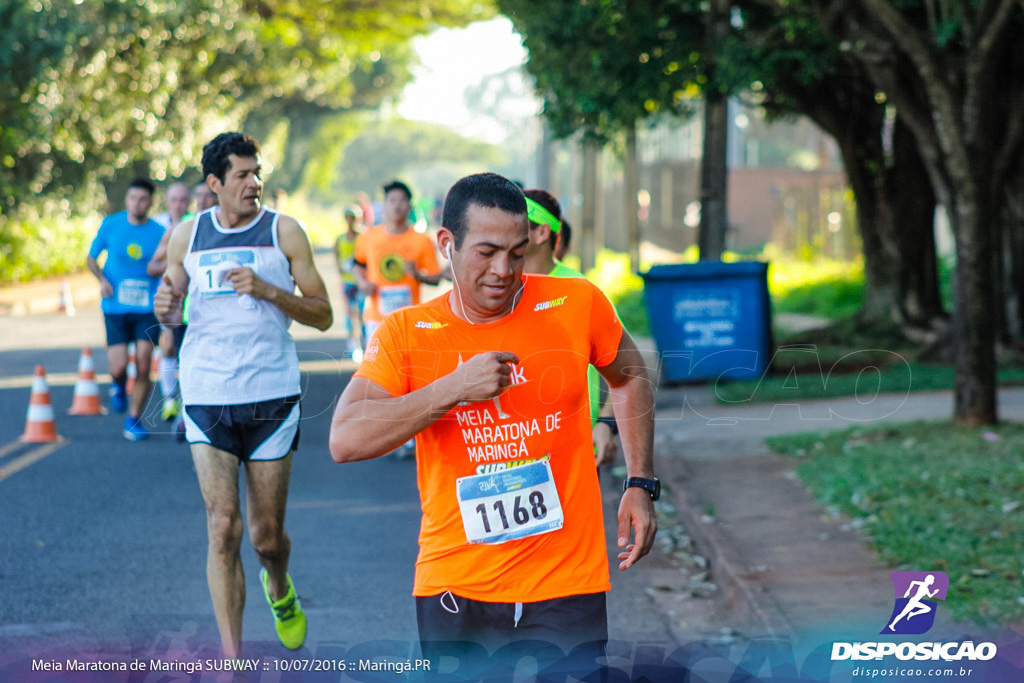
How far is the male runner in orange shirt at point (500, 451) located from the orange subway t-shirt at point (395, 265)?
7039 mm

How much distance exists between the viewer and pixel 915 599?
229 inches

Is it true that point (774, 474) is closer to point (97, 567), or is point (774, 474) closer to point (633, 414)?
point (97, 567)

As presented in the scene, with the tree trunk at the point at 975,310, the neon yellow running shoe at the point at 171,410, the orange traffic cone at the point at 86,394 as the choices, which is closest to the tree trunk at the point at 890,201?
the tree trunk at the point at 975,310

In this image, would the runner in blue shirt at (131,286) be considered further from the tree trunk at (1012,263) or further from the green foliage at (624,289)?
the tree trunk at (1012,263)

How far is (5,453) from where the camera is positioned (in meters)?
10.0

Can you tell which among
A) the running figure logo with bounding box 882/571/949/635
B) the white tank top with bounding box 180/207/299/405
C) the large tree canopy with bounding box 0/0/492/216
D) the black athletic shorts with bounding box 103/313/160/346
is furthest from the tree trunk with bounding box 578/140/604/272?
the white tank top with bounding box 180/207/299/405

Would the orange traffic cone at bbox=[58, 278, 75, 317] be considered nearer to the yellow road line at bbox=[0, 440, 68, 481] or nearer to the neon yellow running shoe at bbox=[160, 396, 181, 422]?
the neon yellow running shoe at bbox=[160, 396, 181, 422]

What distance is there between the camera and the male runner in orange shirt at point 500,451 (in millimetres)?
3365

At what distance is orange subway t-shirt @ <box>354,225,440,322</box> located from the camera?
10.6 m

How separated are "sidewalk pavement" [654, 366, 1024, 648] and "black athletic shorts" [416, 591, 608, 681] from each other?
2.18 metres

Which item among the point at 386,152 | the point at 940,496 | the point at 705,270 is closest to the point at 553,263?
the point at 940,496

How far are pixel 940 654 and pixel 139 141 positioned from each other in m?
31.9

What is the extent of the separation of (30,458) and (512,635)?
7.36 m

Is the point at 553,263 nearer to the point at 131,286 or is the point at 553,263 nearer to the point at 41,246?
the point at 131,286
